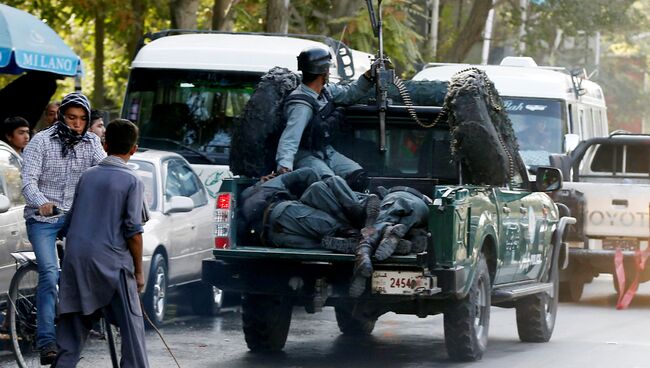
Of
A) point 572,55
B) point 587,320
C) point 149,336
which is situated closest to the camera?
point 149,336

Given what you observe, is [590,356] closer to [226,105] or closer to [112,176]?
[112,176]

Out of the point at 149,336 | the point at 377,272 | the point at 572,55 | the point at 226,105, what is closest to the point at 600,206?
the point at 226,105

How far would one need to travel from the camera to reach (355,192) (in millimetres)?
11156

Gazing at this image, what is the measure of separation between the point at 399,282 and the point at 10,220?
300 centimetres

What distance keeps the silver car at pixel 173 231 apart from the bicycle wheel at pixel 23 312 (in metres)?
3.20

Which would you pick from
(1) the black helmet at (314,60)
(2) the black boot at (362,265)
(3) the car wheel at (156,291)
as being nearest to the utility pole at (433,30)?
(3) the car wheel at (156,291)

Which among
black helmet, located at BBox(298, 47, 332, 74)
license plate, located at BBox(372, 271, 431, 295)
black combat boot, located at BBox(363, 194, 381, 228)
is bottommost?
license plate, located at BBox(372, 271, 431, 295)

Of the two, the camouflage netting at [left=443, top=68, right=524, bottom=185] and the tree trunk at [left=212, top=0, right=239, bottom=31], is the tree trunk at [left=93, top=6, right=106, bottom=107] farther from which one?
the camouflage netting at [left=443, top=68, right=524, bottom=185]

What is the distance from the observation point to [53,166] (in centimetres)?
959

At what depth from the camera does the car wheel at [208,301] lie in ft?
48.9

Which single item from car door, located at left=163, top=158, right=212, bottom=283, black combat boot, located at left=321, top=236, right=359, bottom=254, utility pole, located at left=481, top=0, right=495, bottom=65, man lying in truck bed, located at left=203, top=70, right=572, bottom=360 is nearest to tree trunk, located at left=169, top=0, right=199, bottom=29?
car door, located at left=163, top=158, right=212, bottom=283

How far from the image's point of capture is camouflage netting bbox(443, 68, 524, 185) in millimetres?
11008

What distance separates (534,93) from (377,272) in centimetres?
887

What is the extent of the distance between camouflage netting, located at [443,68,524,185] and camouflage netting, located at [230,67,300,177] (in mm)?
1388
